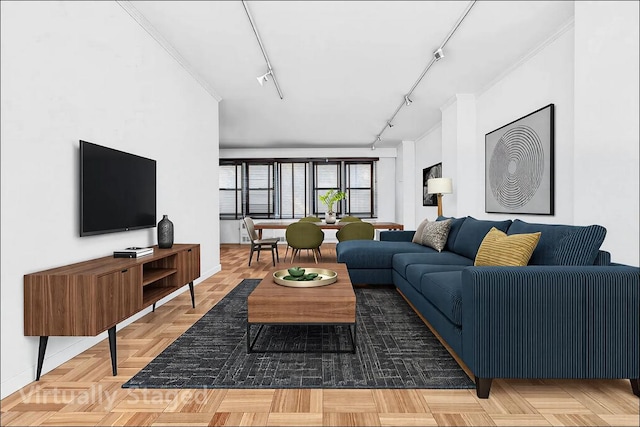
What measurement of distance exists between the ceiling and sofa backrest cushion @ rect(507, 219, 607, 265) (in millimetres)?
2132

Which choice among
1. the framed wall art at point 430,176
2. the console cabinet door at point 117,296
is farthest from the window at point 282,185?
the console cabinet door at point 117,296

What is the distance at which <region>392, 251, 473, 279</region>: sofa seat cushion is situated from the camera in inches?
143

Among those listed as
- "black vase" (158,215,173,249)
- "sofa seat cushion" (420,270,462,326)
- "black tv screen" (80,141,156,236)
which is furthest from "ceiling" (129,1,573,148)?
"sofa seat cushion" (420,270,462,326)

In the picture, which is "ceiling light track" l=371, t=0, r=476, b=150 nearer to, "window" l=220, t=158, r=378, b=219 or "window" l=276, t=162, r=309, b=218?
"window" l=220, t=158, r=378, b=219

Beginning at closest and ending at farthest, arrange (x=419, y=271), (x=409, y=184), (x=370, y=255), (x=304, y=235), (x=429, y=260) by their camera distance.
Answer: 1. (x=419, y=271)
2. (x=429, y=260)
3. (x=370, y=255)
4. (x=304, y=235)
5. (x=409, y=184)

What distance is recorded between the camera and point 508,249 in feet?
8.81

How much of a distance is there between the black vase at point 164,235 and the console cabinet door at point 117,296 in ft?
3.01

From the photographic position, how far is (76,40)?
2.61 metres

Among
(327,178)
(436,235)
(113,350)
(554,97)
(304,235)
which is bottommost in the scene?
(113,350)

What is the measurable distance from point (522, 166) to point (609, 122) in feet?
5.69

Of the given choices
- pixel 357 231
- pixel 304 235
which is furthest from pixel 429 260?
pixel 304 235

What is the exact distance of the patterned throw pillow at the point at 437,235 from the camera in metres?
4.44

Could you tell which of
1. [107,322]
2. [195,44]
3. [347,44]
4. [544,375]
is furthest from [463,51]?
[107,322]

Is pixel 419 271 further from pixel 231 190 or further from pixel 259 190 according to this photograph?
pixel 231 190
